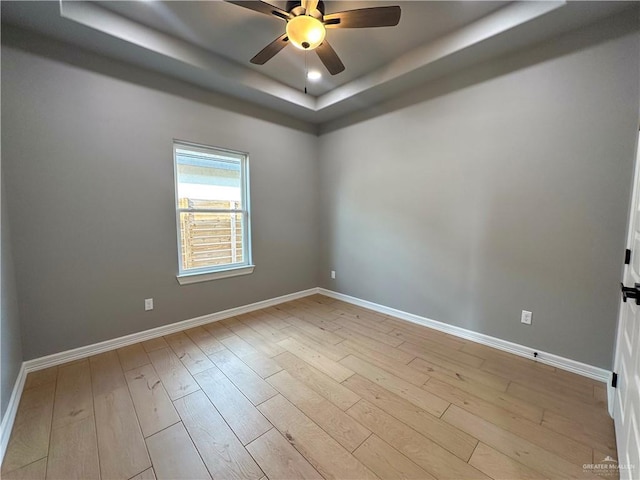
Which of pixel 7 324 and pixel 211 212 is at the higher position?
pixel 211 212

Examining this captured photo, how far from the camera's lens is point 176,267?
111 inches

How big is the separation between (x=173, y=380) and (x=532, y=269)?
3.16 m

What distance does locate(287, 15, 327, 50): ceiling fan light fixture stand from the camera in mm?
1707

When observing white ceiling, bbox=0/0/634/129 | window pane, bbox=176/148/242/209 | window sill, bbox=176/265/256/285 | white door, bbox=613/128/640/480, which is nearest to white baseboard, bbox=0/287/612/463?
window sill, bbox=176/265/256/285

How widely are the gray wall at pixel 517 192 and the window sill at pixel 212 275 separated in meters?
1.75

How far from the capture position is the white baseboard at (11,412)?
1.38 meters

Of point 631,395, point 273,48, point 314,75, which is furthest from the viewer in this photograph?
point 314,75

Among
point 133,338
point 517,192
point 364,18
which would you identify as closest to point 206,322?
point 133,338

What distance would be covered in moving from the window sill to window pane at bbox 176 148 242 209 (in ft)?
2.64

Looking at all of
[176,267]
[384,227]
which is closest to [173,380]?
[176,267]

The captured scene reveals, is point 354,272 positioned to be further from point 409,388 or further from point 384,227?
point 409,388

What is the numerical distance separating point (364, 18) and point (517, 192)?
6.28ft

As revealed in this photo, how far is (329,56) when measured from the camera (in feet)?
6.88

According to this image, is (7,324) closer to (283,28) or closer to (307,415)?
(307,415)
